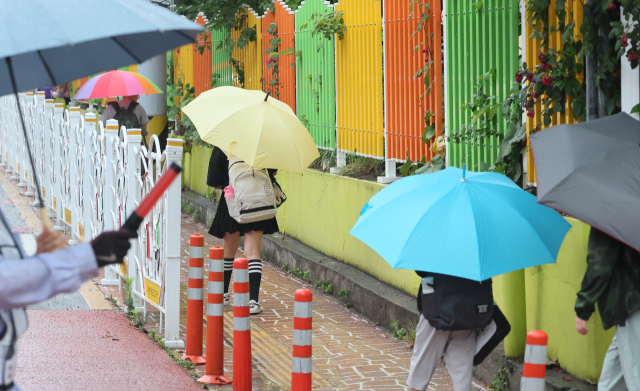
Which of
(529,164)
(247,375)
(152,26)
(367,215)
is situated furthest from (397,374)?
(152,26)

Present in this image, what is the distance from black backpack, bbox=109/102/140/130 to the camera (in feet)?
36.0

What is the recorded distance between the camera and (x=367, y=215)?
4344 millimetres

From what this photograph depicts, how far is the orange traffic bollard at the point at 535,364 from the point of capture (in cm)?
328

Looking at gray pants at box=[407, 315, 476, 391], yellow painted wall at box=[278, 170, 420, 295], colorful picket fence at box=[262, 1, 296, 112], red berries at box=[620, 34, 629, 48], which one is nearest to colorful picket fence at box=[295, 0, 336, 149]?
colorful picket fence at box=[262, 1, 296, 112]

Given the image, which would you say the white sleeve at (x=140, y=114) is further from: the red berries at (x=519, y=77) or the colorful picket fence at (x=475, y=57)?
the red berries at (x=519, y=77)

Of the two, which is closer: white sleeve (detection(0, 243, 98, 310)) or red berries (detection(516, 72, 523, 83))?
white sleeve (detection(0, 243, 98, 310))

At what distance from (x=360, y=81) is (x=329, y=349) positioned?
3.42 meters

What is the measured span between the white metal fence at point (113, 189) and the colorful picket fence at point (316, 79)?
2.07m

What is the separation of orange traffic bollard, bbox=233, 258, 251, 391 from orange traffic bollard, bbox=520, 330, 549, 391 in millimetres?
2495

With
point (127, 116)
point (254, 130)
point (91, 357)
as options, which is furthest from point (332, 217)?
point (91, 357)

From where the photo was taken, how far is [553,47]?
563cm

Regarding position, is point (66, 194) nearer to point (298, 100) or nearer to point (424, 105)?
point (298, 100)

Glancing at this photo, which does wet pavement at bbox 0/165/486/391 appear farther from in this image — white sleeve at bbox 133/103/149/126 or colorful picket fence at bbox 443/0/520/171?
white sleeve at bbox 133/103/149/126

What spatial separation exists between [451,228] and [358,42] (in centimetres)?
535
